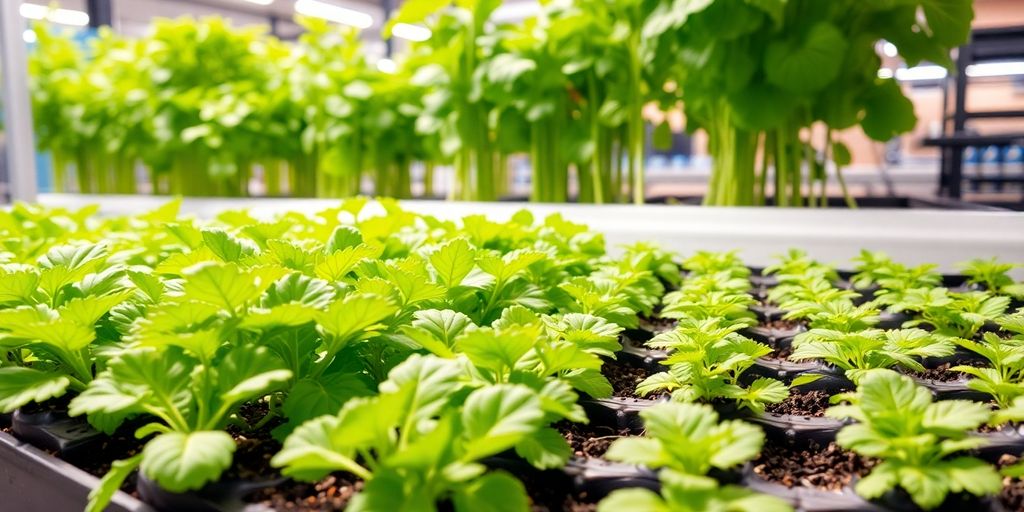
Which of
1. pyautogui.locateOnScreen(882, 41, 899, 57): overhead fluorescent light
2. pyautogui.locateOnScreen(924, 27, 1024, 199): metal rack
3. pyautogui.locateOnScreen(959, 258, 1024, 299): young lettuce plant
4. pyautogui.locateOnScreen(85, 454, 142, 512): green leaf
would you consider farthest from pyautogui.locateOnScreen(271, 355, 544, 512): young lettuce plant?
pyautogui.locateOnScreen(924, 27, 1024, 199): metal rack

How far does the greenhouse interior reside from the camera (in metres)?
0.43

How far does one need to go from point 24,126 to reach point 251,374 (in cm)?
261

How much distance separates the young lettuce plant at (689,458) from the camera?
0.37 metres

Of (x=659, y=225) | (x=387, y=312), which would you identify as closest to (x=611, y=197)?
(x=659, y=225)

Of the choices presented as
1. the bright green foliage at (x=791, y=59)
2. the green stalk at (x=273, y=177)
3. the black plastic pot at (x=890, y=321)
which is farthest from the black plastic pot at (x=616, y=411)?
the green stalk at (x=273, y=177)

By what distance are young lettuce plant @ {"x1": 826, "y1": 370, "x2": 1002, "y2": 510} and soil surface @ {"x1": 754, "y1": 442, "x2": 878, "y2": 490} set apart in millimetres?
61

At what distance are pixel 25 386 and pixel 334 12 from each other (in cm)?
704

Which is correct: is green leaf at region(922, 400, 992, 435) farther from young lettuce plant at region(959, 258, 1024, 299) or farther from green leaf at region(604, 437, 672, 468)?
young lettuce plant at region(959, 258, 1024, 299)

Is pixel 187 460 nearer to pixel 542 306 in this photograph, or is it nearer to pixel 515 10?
pixel 542 306

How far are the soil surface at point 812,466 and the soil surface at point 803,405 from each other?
0.25ft

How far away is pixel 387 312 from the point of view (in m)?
0.51

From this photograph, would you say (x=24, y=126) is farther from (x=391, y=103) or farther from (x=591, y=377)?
(x=591, y=377)

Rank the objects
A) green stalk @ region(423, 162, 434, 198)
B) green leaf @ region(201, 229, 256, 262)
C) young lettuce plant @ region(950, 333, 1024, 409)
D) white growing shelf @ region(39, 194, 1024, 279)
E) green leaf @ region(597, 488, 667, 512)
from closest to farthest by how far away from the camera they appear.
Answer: green leaf @ region(597, 488, 667, 512) < young lettuce plant @ region(950, 333, 1024, 409) < green leaf @ region(201, 229, 256, 262) < white growing shelf @ region(39, 194, 1024, 279) < green stalk @ region(423, 162, 434, 198)

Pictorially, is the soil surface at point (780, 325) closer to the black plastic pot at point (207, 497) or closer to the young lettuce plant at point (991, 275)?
the young lettuce plant at point (991, 275)
